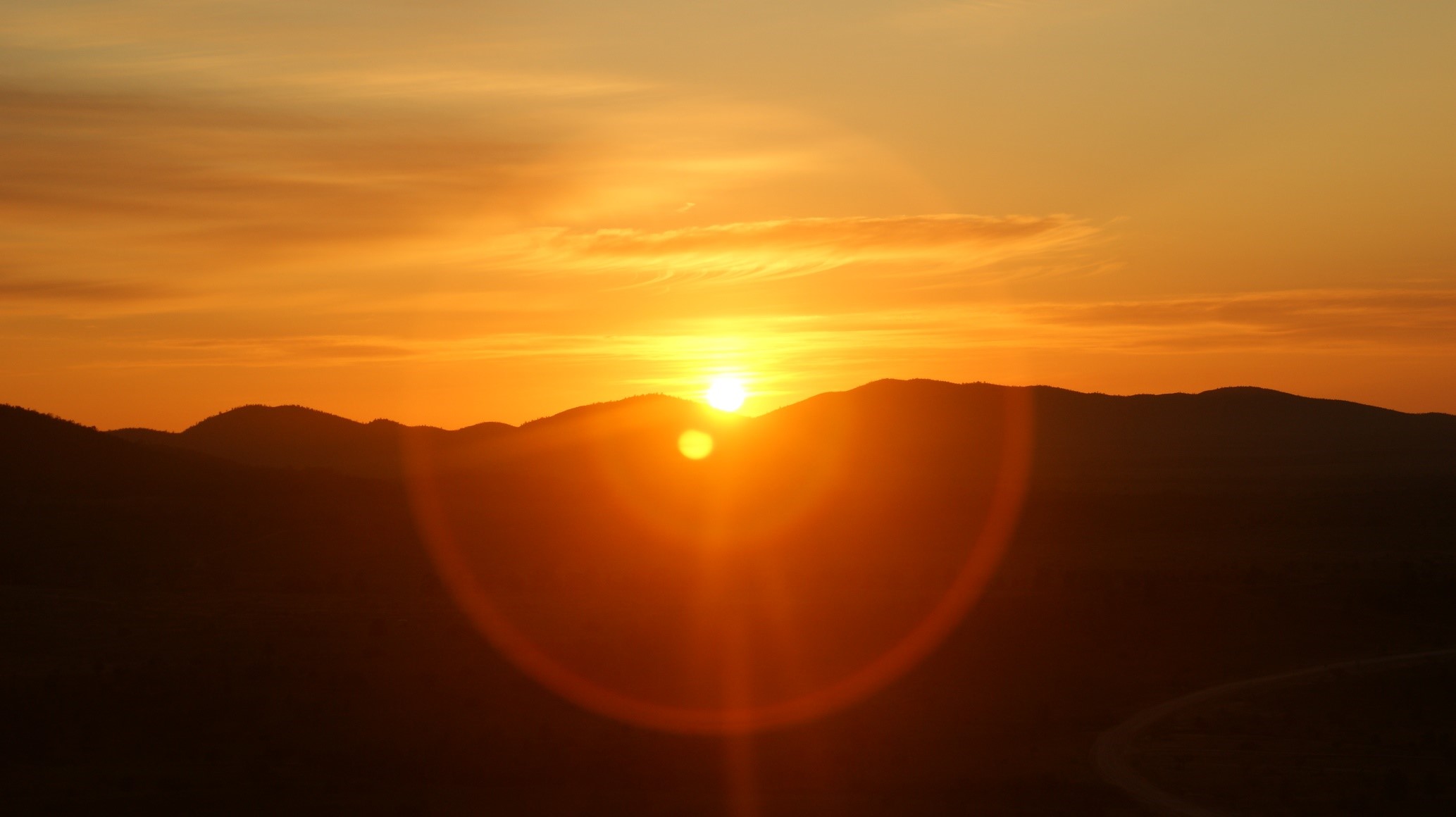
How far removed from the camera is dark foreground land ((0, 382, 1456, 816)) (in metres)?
22.3

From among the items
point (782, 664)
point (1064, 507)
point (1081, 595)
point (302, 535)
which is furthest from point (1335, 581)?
point (302, 535)

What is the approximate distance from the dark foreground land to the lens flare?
139ft

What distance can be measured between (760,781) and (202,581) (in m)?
26.9

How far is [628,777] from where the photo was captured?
2292cm

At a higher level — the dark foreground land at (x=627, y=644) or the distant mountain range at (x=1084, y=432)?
the distant mountain range at (x=1084, y=432)

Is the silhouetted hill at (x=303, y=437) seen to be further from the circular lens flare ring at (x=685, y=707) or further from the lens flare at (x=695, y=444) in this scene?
the circular lens flare ring at (x=685, y=707)

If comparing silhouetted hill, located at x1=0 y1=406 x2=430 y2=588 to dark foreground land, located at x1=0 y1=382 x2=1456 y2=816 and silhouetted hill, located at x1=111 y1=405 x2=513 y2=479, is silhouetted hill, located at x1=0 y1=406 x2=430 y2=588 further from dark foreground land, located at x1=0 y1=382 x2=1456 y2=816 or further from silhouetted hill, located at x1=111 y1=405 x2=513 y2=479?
silhouetted hill, located at x1=111 y1=405 x2=513 y2=479

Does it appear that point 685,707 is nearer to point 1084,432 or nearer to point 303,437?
point 303,437

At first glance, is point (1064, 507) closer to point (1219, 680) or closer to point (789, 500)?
point (789, 500)

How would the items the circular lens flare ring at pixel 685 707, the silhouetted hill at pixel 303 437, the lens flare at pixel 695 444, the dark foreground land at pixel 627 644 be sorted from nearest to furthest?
the dark foreground land at pixel 627 644 → the circular lens flare ring at pixel 685 707 → the silhouetted hill at pixel 303 437 → the lens flare at pixel 695 444

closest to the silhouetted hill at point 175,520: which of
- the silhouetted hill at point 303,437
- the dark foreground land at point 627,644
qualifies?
the dark foreground land at point 627,644

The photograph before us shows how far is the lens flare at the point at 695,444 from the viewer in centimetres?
13275

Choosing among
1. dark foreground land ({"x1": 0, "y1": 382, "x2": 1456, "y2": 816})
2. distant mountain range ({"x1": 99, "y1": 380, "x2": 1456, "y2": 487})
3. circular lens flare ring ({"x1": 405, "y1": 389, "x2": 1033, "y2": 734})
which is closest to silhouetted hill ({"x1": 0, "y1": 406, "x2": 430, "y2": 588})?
dark foreground land ({"x1": 0, "y1": 382, "x2": 1456, "y2": 816})

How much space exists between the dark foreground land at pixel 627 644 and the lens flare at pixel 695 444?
42466mm
